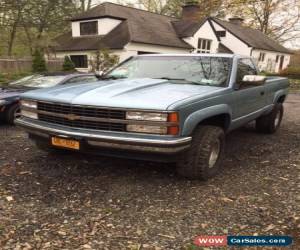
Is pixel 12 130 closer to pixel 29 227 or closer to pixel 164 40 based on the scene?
pixel 29 227

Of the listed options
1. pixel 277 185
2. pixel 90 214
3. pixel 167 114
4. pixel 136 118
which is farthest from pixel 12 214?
pixel 277 185

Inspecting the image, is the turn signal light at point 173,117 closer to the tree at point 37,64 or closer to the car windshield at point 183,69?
the car windshield at point 183,69

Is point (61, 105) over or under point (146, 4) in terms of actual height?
under

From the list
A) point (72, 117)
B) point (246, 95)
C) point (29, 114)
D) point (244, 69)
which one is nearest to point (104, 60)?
point (244, 69)

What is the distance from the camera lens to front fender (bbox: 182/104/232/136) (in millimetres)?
3601

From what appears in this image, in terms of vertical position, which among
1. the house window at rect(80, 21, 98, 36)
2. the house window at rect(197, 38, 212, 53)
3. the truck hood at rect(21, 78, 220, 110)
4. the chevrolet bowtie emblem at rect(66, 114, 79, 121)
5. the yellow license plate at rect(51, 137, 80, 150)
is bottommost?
the yellow license plate at rect(51, 137, 80, 150)

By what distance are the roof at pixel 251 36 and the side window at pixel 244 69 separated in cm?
2961

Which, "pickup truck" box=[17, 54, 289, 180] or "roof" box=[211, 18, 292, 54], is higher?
"roof" box=[211, 18, 292, 54]

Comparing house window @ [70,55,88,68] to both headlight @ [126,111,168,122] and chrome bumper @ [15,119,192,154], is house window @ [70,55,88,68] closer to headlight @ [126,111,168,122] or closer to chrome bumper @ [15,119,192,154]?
chrome bumper @ [15,119,192,154]

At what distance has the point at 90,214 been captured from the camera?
131 inches

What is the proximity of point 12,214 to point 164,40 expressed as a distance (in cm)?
2460

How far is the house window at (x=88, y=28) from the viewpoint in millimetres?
26083

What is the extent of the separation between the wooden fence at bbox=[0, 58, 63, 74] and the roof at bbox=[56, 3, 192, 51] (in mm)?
3550

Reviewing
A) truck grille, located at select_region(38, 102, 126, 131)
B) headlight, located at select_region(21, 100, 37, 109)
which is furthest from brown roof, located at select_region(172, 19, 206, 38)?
truck grille, located at select_region(38, 102, 126, 131)
